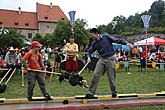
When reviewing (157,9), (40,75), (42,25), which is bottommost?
(40,75)

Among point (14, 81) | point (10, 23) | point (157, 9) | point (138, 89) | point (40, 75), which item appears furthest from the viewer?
point (157, 9)

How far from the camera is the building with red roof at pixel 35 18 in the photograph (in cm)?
8162

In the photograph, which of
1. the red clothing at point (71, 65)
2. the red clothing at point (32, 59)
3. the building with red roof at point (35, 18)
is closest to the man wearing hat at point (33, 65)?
the red clothing at point (32, 59)

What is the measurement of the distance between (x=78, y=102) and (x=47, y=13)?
257 feet

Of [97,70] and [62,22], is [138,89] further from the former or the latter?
[62,22]

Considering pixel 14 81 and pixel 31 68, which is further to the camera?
pixel 14 81

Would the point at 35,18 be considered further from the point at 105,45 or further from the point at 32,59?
the point at 105,45

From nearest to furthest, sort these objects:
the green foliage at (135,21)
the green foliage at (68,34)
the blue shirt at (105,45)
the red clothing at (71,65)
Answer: the blue shirt at (105,45) < the red clothing at (71,65) < the green foliage at (68,34) < the green foliage at (135,21)

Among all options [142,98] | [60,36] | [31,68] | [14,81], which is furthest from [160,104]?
[60,36]

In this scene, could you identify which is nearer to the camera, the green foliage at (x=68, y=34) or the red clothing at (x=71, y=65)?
the red clothing at (x=71, y=65)

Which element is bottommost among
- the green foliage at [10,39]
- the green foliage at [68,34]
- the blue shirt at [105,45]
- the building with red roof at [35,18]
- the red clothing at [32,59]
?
the red clothing at [32,59]

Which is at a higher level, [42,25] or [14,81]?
[42,25]

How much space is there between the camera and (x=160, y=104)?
783cm

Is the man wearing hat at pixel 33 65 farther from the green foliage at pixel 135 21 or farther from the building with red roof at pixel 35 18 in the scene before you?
the green foliage at pixel 135 21
